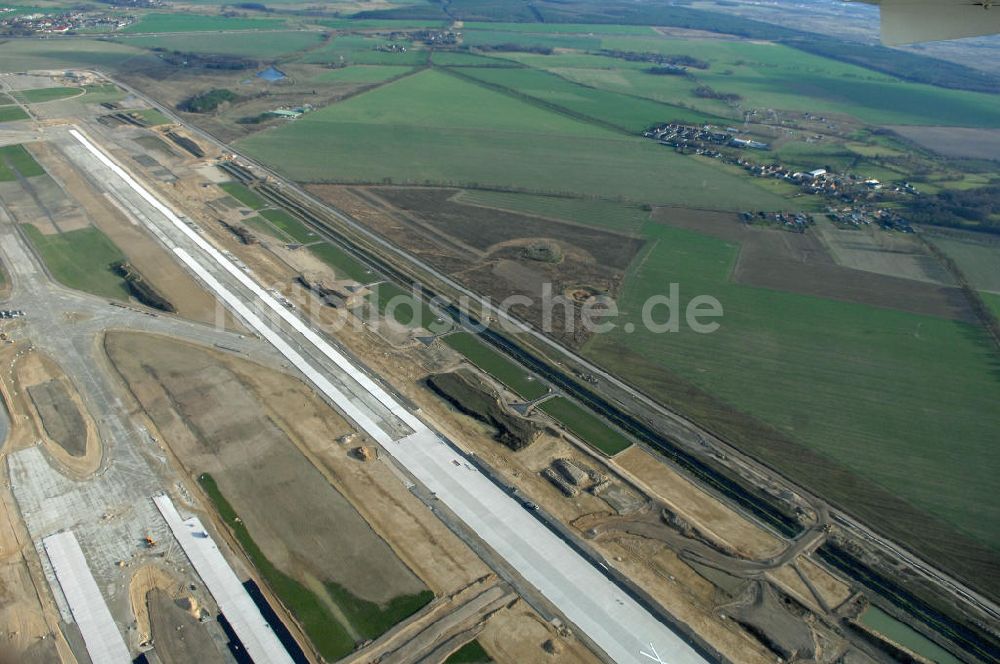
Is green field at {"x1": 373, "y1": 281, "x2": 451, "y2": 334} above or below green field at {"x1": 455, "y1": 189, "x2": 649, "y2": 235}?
below

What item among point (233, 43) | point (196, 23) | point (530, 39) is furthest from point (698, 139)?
point (196, 23)

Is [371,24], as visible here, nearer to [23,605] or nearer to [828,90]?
[828,90]

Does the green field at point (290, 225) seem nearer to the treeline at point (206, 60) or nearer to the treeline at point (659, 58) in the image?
the treeline at point (206, 60)

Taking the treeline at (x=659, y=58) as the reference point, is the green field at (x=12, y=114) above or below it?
below

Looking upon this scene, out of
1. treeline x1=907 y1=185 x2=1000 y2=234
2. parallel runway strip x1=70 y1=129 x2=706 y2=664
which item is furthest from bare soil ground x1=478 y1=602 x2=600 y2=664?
treeline x1=907 y1=185 x2=1000 y2=234

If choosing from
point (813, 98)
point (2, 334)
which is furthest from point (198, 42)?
point (813, 98)

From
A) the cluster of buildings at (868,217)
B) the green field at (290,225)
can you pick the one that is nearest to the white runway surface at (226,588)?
the green field at (290,225)

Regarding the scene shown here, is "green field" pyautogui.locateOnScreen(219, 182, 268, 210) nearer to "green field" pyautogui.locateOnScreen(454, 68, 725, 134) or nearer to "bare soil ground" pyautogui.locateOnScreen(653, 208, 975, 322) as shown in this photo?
"bare soil ground" pyautogui.locateOnScreen(653, 208, 975, 322)
